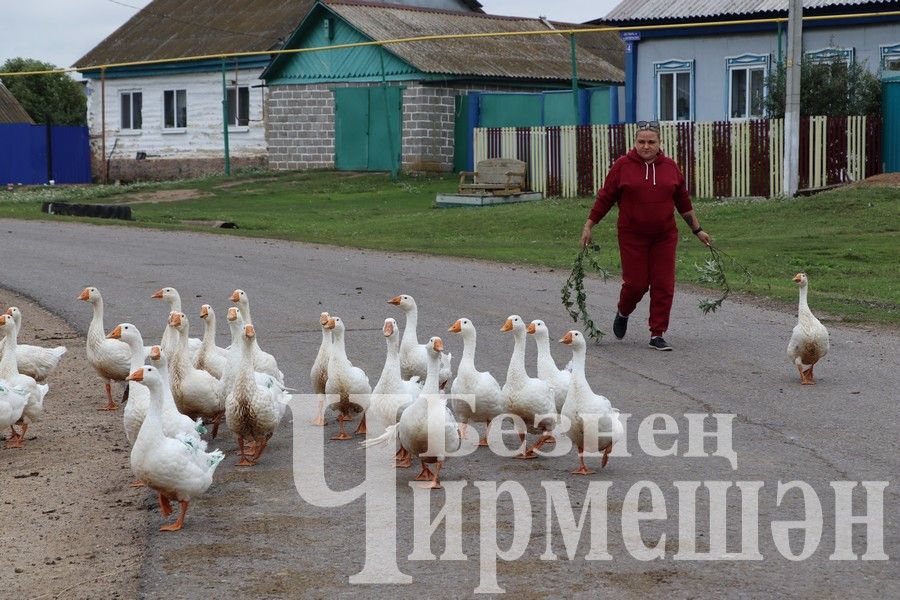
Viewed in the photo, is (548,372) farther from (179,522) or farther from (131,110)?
(131,110)

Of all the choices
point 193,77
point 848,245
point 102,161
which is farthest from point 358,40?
point 848,245

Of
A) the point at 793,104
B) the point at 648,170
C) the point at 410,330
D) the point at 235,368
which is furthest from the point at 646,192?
the point at 793,104

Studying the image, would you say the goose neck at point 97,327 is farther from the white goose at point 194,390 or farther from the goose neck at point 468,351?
the goose neck at point 468,351

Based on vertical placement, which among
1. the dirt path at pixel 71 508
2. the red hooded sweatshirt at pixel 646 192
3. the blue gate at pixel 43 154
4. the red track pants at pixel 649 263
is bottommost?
the dirt path at pixel 71 508

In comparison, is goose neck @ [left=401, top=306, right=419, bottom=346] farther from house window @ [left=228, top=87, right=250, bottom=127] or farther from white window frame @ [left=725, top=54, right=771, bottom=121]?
house window @ [left=228, top=87, right=250, bottom=127]

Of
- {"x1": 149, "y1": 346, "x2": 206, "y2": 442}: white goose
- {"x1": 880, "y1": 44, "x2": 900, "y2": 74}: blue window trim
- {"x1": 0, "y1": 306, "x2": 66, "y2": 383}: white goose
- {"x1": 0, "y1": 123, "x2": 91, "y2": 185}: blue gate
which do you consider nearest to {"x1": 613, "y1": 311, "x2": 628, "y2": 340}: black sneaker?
{"x1": 0, "y1": 306, "x2": 66, "y2": 383}: white goose

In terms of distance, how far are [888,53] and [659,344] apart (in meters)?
19.3

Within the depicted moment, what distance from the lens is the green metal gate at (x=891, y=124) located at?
2603 cm

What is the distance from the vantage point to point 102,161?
1817 inches

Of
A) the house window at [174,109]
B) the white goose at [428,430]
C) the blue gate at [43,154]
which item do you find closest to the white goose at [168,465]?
the white goose at [428,430]

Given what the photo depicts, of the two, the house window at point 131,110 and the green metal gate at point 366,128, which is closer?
the green metal gate at point 366,128

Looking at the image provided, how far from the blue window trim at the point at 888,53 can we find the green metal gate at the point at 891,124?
8.31 feet

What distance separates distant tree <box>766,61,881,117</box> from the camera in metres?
26.5

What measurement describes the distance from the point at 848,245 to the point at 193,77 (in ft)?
95.1
